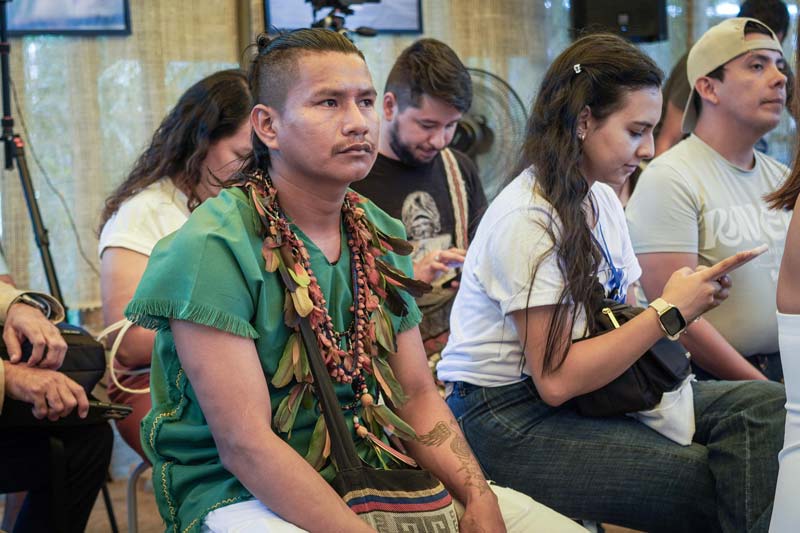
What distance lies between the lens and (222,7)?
4305 mm

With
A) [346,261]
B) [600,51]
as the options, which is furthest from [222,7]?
[346,261]

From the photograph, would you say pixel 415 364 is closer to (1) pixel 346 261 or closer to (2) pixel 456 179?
(1) pixel 346 261

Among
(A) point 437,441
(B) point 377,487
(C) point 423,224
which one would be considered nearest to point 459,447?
(A) point 437,441

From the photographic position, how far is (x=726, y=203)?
2.66 meters

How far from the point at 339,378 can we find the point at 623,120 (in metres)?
0.86

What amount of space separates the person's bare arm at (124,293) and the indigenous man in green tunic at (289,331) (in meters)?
0.73

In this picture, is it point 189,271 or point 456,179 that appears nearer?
point 189,271

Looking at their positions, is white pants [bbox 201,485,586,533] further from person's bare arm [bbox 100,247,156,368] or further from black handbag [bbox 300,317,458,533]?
person's bare arm [bbox 100,247,156,368]

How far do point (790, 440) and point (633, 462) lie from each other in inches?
20.7

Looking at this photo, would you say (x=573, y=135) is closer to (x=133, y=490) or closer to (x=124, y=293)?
(x=124, y=293)

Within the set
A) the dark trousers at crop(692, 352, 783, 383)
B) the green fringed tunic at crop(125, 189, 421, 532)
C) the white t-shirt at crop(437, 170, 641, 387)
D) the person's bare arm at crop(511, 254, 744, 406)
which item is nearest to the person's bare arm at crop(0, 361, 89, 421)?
the green fringed tunic at crop(125, 189, 421, 532)

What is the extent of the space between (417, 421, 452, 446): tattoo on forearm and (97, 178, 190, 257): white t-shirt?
1.06m

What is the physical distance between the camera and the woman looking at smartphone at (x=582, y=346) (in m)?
1.93

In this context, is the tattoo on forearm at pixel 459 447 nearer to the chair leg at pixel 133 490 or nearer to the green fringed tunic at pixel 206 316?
the green fringed tunic at pixel 206 316
